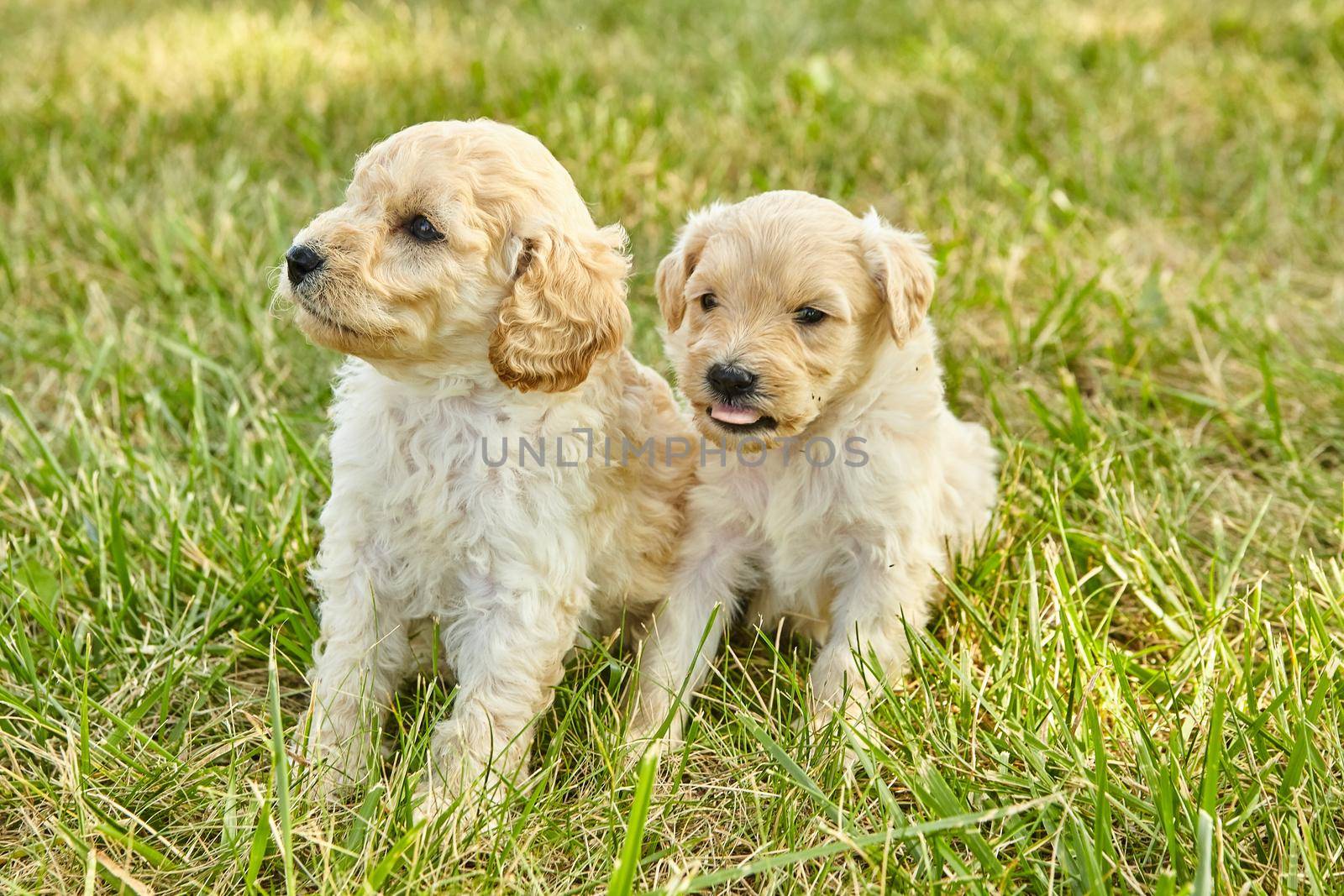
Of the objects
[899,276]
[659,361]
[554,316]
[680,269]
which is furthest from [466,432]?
[659,361]

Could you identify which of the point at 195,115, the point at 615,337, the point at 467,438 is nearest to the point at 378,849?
the point at 467,438

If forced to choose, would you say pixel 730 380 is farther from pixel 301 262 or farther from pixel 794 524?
pixel 301 262

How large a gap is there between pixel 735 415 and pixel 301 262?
1152 millimetres

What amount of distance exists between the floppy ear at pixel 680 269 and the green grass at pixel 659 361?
104 centimetres

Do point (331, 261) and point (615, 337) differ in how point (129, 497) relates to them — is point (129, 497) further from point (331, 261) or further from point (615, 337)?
point (615, 337)

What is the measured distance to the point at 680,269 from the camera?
339 cm

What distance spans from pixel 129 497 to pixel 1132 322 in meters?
4.11

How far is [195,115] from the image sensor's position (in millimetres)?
6734

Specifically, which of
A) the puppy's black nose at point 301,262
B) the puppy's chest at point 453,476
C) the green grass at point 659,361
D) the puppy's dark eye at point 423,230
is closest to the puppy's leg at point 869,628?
the green grass at point 659,361

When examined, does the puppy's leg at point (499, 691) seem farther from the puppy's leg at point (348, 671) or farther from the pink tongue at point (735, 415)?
the pink tongue at point (735, 415)

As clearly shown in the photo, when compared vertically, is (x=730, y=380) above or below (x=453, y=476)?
above

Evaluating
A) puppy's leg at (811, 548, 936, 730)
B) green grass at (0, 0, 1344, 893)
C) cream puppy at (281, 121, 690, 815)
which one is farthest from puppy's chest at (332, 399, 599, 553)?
puppy's leg at (811, 548, 936, 730)

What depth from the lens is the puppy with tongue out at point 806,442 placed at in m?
3.10

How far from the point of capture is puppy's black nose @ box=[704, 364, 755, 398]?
2992 millimetres
